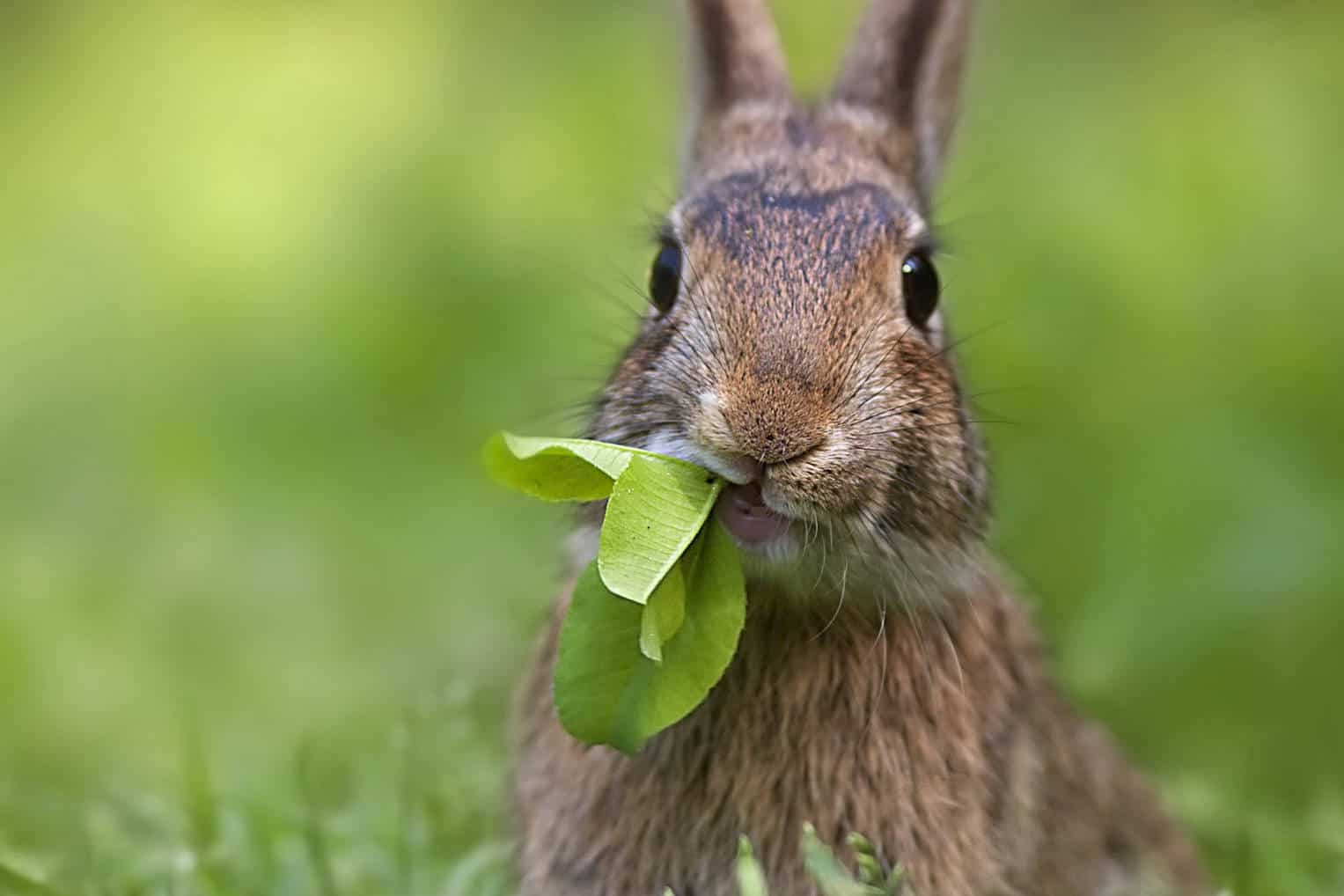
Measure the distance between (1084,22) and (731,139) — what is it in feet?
24.5

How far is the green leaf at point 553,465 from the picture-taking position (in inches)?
142

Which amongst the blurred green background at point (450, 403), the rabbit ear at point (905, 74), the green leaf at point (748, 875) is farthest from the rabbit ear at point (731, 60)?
the green leaf at point (748, 875)

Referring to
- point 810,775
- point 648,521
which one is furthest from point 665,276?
point 810,775

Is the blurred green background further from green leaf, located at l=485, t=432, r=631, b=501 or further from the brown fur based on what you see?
green leaf, located at l=485, t=432, r=631, b=501

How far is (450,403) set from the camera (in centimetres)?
772

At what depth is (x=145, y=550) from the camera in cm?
687

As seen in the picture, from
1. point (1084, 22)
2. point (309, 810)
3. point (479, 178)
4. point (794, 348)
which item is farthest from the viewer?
point (1084, 22)

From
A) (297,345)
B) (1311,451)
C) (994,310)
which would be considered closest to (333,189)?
(297,345)

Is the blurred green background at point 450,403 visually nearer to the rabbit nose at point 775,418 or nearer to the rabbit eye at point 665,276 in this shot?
the rabbit eye at point 665,276

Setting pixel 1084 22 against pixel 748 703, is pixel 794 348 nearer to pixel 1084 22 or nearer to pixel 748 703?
pixel 748 703

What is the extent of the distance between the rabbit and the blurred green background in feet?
1.56

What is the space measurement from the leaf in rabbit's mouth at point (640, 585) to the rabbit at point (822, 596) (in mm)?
59

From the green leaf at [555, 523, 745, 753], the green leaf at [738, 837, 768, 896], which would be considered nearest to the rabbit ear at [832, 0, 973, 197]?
the green leaf at [555, 523, 745, 753]

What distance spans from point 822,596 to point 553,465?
591 mm
